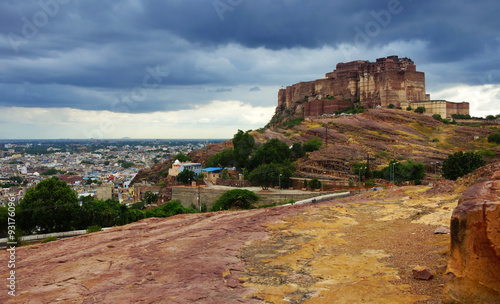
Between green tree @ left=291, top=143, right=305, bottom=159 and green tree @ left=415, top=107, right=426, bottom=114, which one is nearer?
green tree @ left=291, top=143, right=305, bottom=159

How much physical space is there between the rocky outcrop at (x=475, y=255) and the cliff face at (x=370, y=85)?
221 ft

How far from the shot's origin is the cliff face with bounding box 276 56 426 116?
230 feet

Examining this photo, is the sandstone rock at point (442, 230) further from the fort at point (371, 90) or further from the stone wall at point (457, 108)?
the stone wall at point (457, 108)

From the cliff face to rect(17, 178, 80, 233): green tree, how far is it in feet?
189

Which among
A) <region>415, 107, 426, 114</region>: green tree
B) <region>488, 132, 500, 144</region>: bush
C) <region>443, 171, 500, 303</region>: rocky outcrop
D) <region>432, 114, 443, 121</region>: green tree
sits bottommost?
<region>443, 171, 500, 303</region>: rocky outcrop

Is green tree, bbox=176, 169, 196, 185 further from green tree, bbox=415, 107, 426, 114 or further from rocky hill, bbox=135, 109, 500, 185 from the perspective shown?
green tree, bbox=415, 107, 426, 114

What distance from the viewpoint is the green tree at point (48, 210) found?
87.0ft

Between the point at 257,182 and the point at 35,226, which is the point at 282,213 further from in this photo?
the point at 257,182

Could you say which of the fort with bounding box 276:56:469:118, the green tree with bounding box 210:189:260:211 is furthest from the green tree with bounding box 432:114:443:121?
the green tree with bounding box 210:189:260:211

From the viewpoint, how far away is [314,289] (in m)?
8.11

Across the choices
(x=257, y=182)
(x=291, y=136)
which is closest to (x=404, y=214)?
(x=257, y=182)

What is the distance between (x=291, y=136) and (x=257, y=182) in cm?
2225

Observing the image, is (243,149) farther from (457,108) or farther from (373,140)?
(457,108)

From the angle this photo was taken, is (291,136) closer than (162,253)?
No
